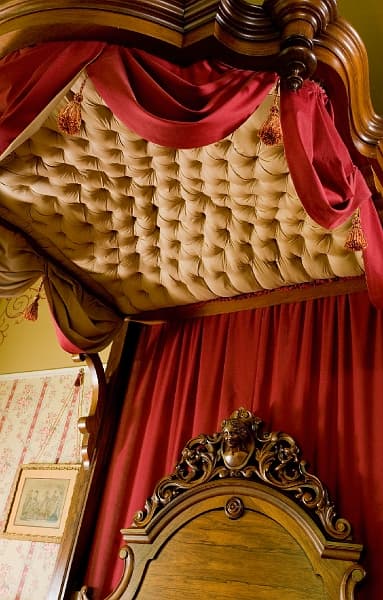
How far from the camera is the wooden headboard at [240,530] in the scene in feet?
5.41

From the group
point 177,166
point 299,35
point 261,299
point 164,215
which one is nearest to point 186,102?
point 299,35

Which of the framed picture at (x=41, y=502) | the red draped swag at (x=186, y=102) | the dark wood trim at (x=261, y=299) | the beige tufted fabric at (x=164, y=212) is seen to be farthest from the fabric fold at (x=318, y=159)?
the framed picture at (x=41, y=502)

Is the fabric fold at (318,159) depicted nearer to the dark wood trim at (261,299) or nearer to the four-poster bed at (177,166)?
the four-poster bed at (177,166)

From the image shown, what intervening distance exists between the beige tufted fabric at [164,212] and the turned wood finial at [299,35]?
1.04 ft

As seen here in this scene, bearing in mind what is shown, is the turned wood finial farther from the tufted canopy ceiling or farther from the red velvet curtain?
the red velvet curtain

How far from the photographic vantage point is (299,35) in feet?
3.93

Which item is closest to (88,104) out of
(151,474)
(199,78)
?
(199,78)

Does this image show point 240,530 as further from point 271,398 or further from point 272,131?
point 272,131

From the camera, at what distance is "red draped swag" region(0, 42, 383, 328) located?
1.28 metres

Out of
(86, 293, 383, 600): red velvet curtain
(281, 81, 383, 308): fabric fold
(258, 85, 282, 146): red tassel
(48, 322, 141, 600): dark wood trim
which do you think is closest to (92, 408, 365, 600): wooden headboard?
(86, 293, 383, 600): red velvet curtain

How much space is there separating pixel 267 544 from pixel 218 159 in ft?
4.16

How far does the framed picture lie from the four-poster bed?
600 millimetres

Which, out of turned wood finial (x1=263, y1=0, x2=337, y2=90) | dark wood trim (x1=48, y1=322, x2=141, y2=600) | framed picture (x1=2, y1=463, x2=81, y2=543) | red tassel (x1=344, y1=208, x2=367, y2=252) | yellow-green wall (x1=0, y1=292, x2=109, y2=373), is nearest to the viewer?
turned wood finial (x1=263, y1=0, x2=337, y2=90)

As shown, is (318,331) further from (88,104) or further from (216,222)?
(88,104)
